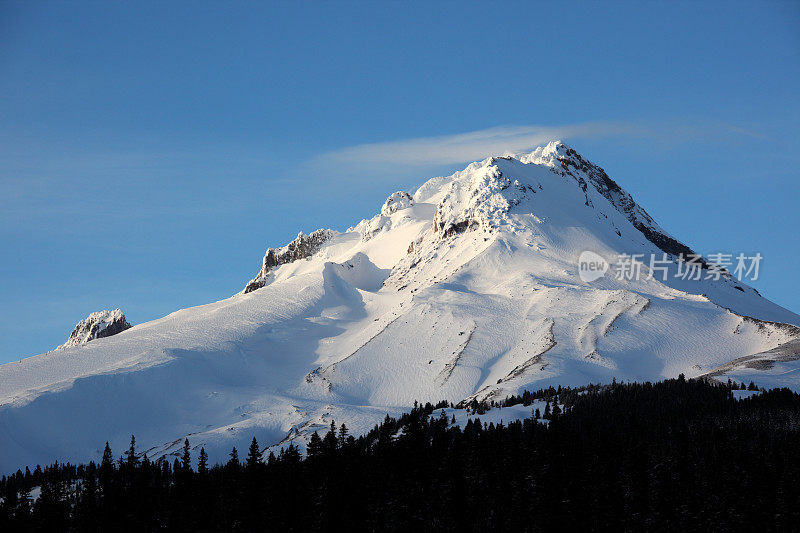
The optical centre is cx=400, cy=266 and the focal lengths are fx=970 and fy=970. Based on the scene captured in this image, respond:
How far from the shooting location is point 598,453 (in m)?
145

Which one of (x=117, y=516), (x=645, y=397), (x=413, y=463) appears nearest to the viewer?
(x=117, y=516)

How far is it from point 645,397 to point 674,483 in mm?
59494

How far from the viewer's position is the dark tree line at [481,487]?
12406 cm

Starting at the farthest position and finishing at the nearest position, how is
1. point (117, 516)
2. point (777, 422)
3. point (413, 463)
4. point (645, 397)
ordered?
point (645, 397), point (777, 422), point (413, 463), point (117, 516)

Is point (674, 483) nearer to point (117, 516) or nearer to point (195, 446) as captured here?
point (117, 516)

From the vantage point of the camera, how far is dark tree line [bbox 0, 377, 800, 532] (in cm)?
12406

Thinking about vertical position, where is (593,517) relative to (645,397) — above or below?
below

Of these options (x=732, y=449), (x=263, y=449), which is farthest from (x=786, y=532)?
(x=263, y=449)

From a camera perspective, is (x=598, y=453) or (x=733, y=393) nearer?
(x=598, y=453)

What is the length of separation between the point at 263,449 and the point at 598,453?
79384mm

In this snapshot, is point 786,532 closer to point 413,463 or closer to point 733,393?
point 413,463

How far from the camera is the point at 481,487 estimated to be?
13288cm

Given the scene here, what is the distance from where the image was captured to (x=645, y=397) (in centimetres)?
19162

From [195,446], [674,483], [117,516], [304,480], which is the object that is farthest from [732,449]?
[195,446]
